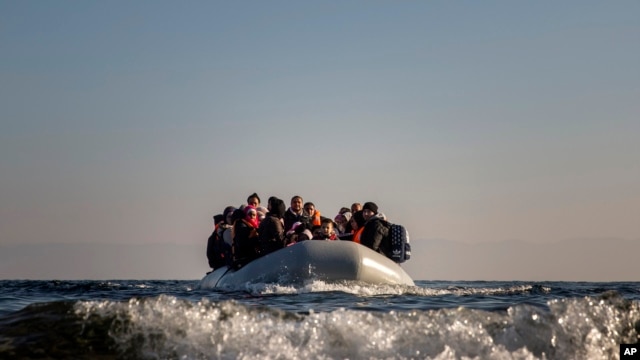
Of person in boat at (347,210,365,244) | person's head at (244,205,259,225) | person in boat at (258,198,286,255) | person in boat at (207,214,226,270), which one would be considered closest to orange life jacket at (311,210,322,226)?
person in boat at (347,210,365,244)

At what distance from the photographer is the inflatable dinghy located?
501 inches

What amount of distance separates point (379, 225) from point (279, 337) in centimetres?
879

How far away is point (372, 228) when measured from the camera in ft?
48.8

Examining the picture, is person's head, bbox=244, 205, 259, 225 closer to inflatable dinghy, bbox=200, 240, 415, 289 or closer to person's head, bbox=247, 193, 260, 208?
person's head, bbox=247, 193, 260, 208

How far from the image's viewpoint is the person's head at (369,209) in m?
15.0

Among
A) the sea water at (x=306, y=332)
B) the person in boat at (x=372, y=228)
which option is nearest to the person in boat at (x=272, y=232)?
the person in boat at (x=372, y=228)

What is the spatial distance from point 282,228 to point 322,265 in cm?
192

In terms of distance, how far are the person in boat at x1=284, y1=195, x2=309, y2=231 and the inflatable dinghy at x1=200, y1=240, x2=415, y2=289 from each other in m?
2.30

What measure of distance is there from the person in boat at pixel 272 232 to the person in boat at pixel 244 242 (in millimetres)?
585

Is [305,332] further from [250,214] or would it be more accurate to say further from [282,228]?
[250,214]

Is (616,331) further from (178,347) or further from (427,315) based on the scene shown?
(178,347)

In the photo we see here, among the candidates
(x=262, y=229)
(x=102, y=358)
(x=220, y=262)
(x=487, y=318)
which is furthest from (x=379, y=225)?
(x=102, y=358)

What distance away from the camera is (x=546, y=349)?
6.49 m

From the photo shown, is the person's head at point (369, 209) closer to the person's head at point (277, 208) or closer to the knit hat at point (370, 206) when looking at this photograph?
the knit hat at point (370, 206)
